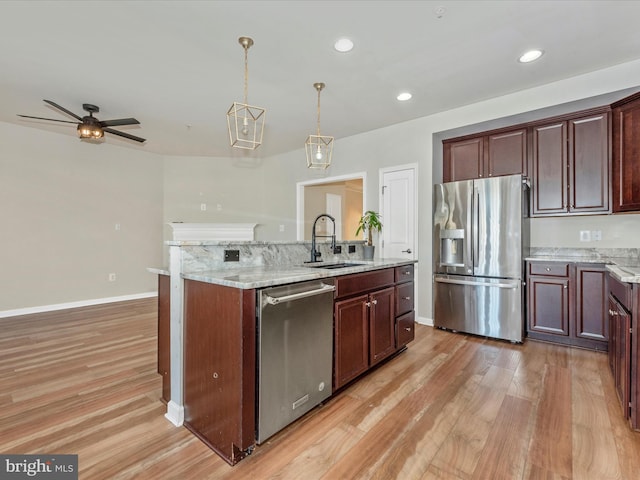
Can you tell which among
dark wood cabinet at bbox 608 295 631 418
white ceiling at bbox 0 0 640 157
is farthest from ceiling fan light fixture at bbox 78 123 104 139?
dark wood cabinet at bbox 608 295 631 418

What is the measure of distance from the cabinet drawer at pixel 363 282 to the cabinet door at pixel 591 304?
2.00m

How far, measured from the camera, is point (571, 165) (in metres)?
3.21

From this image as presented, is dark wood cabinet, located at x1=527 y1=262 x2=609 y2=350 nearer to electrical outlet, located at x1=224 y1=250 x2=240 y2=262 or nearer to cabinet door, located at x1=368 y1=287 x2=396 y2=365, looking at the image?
cabinet door, located at x1=368 y1=287 x2=396 y2=365

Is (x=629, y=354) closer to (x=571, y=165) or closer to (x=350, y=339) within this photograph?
(x=350, y=339)

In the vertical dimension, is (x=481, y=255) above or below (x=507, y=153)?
below

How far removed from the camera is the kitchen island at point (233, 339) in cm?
152

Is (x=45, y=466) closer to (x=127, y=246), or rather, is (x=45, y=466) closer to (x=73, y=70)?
(x=73, y=70)

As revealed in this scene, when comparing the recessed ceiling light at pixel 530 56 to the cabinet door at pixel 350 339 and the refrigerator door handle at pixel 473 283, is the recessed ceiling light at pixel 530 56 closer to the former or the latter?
the refrigerator door handle at pixel 473 283

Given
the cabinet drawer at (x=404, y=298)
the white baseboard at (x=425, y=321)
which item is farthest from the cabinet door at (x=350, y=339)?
the white baseboard at (x=425, y=321)

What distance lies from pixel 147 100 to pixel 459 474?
4451mm

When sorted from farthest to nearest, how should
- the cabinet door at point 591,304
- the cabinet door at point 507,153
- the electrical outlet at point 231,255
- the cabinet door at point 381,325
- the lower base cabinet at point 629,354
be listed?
the cabinet door at point 507,153
the cabinet door at point 591,304
the cabinet door at point 381,325
the electrical outlet at point 231,255
the lower base cabinet at point 629,354

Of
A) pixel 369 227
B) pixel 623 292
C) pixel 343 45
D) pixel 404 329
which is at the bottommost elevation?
pixel 404 329

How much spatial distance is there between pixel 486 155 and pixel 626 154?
1247mm

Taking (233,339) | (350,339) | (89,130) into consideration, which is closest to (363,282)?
(350,339)
